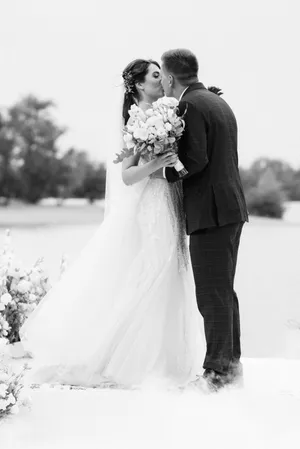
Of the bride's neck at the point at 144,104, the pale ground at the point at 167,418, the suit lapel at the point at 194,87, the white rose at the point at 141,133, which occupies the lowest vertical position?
the pale ground at the point at 167,418

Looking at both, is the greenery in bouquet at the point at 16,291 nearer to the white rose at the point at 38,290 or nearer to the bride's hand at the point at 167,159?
the white rose at the point at 38,290

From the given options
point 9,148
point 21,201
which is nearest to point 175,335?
point 21,201

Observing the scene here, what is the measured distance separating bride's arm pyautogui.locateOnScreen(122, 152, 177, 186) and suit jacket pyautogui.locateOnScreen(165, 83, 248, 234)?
0.07 m

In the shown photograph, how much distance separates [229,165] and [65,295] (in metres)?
1.31

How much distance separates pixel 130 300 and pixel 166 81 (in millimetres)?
1262

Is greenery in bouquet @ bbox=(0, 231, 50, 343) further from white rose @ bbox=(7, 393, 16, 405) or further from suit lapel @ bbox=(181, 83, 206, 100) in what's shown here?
suit lapel @ bbox=(181, 83, 206, 100)

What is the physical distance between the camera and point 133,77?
165 inches

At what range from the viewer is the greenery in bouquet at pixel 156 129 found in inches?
141

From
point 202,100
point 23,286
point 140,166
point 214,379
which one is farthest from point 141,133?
point 23,286

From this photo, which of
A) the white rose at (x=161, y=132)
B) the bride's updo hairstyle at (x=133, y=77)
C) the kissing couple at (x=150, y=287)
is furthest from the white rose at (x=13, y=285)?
the white rose at (x=161, y=132)

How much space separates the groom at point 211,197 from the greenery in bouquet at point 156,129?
9cm

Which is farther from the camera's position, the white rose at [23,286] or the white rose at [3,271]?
the white rose at [23,286]

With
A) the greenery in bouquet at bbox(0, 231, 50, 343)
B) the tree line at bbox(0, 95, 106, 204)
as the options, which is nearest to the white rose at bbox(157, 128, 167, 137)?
the greenery in bouquet at bbox(0, 231, 50, 343)

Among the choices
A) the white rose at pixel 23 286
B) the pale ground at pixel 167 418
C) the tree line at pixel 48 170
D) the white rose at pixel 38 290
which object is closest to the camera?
the pale ground at pixel 167 418
